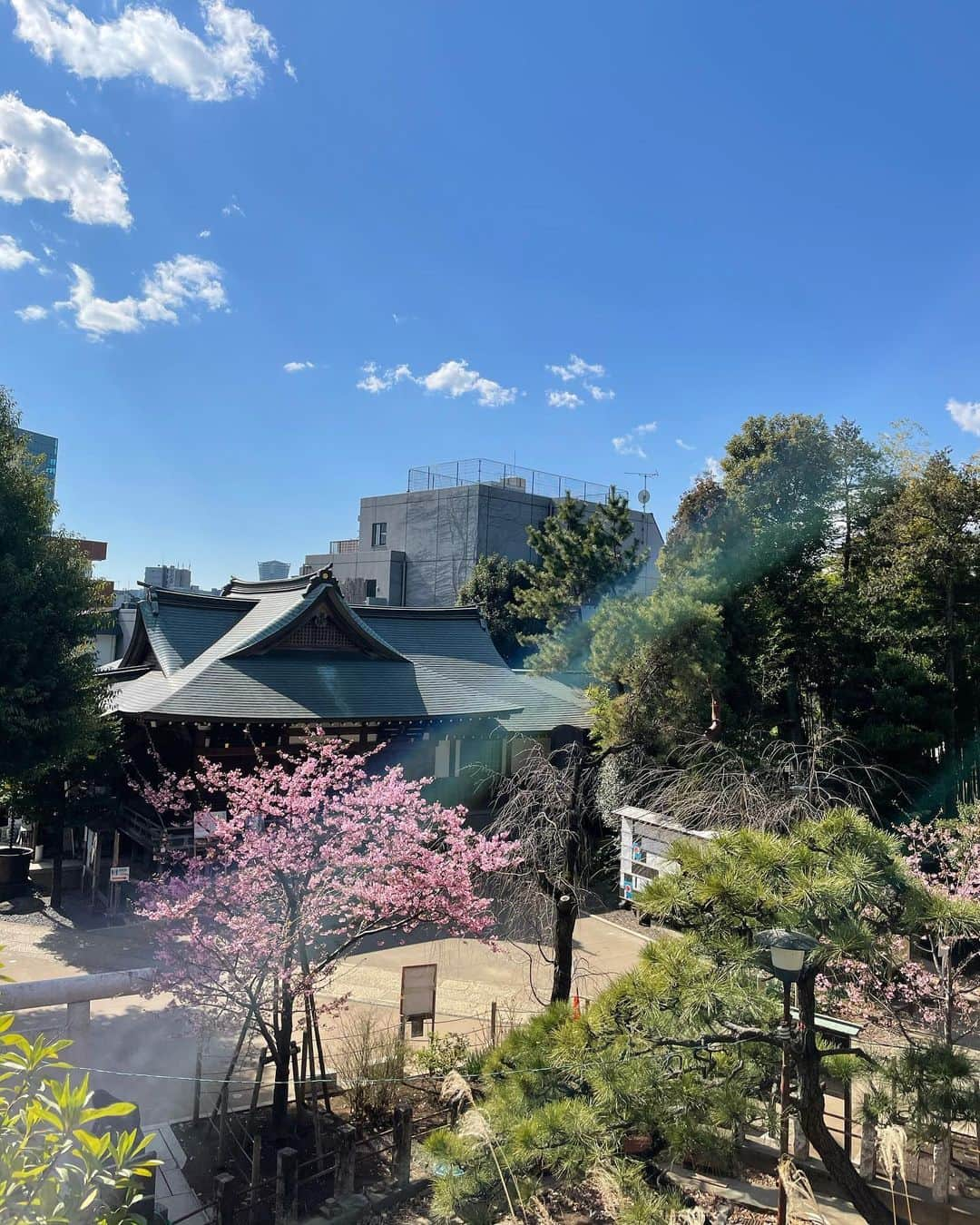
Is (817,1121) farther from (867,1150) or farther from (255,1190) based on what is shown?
(255,1190)

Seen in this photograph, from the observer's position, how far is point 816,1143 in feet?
Result: 16.3

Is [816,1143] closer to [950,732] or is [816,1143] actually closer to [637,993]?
[637,993]

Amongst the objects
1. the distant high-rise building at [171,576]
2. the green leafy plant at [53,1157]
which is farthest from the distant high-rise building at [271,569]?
the green leafy plant at [53,1157]

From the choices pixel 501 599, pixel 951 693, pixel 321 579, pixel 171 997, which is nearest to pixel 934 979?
pixel 951 693

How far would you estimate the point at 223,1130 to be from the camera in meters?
7.37

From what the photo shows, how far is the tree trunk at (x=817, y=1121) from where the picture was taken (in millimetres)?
4859

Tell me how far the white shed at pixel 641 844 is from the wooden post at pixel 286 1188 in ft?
26.3

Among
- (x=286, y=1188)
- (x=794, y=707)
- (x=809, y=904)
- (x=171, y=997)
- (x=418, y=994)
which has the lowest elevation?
(x=171, y=997)

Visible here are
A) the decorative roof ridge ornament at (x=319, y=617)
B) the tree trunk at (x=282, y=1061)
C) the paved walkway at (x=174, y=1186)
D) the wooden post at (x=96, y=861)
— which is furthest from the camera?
the decorative roof ridge ornament at (x=319, y=617)

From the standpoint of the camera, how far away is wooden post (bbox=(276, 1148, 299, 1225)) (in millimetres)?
6395

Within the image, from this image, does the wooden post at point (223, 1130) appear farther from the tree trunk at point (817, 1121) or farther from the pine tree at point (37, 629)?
the pine tree at point (37, 629)

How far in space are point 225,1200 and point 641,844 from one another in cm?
991

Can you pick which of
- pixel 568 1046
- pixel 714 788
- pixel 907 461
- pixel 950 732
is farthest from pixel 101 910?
pixel 907 461

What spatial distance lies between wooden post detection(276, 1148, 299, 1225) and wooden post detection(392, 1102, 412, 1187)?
3.10 ft
